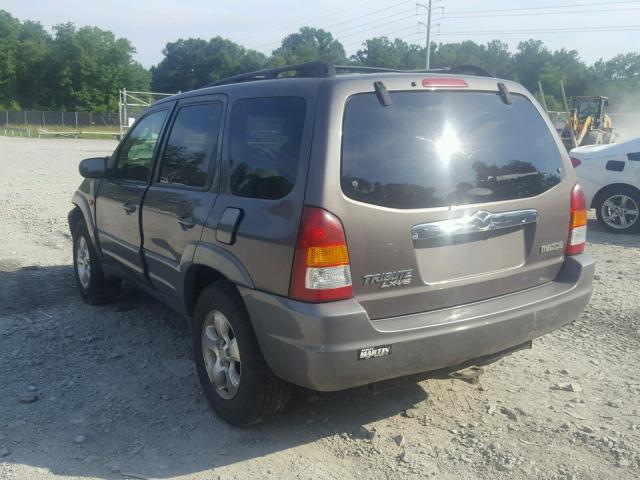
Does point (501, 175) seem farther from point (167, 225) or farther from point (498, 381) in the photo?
point (167, 225)

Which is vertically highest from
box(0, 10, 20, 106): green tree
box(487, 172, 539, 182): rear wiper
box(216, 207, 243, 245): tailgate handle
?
box(0, 10, 20, 106): green tree

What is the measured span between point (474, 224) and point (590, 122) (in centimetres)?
2236

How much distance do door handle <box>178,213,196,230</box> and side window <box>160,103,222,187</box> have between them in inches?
8.0

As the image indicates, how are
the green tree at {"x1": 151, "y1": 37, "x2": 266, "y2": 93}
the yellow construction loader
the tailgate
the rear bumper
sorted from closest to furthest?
the rear bumper → the tailgate → the yellow construction loader → the green tree at {"x1": 151, "y1": 37, "x2": 266, "y2": 93}

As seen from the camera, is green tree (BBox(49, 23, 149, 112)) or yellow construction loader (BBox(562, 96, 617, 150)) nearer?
yellow construction loader (BBox(562, 96, 617, 150))

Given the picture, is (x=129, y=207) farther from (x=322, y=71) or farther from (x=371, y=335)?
(x=371, y=335)

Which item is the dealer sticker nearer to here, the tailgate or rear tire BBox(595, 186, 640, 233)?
the tailgate

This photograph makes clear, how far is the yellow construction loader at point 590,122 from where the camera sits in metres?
22.3

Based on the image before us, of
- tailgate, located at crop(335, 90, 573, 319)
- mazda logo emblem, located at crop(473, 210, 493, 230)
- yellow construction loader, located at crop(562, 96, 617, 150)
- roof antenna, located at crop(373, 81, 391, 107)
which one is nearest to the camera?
tailgate, located at crop(335, 90, 573, 319)

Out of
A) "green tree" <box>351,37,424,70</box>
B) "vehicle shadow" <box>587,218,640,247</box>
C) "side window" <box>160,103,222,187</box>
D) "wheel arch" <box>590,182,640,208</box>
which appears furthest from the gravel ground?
"green tree" <box>351,37,424,70</box>

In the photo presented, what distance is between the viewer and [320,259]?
2.94 metres

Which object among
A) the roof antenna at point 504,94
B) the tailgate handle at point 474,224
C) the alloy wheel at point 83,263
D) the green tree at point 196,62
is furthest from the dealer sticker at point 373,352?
the green tree at point 196,62

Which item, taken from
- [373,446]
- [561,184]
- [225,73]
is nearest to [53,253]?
[373,446]

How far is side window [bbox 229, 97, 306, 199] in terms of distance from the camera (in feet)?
10.4
